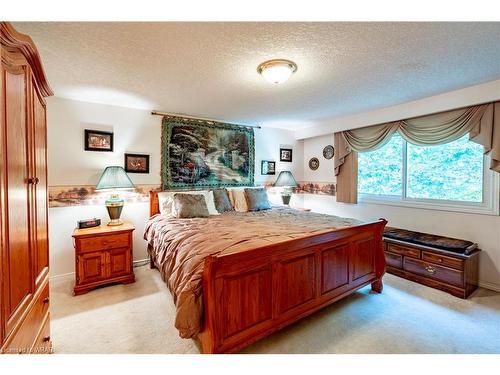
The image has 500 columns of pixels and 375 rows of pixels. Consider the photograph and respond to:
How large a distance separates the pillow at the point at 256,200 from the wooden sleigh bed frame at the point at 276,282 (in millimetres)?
1691

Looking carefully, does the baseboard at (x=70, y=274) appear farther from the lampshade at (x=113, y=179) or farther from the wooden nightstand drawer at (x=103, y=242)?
the lampshade at (x=113, y=179)

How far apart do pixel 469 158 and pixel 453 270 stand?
140cm

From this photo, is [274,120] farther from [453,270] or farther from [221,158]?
[453,270]

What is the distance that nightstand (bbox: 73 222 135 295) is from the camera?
96.9 inches

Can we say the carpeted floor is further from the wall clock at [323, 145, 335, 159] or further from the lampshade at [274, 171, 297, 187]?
the wall clock at [323, 145, 335, 159]

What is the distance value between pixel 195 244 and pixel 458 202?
326cm

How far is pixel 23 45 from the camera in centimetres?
94

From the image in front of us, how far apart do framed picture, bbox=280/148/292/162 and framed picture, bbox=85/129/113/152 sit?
3.11 metres

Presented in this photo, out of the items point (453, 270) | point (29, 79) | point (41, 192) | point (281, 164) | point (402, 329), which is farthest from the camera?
point (281, 164)

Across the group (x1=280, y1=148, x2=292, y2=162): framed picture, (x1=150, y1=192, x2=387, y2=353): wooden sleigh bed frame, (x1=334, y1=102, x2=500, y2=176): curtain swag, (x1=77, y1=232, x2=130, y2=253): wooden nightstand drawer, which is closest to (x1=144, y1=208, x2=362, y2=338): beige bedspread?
(x1=150, y1=192, x2=387, y2=353): wooden sleigh bed frame

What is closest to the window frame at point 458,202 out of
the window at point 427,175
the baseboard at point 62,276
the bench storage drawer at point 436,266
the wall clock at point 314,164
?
the window at point 427,175

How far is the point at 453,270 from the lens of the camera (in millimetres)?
2449

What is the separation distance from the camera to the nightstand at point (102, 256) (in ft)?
8.07
